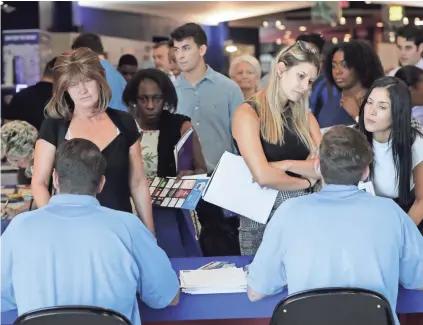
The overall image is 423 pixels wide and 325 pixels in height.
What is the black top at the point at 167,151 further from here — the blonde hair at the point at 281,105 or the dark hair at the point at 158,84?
the blonde hair at the point at 281,105

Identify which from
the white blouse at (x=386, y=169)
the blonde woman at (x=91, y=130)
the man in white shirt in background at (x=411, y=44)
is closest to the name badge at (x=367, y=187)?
the white blouse at (x=386, y=169)

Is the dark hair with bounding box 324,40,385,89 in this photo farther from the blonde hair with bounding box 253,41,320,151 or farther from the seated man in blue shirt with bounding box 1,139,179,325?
the seated man in blue shirt with bounding box 1,139,179,325

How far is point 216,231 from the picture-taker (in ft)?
12.3

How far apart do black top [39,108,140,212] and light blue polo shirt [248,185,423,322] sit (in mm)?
814

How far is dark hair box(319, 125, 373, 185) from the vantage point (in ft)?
7.20

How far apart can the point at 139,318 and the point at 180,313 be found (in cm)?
14

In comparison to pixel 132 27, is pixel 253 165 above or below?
below

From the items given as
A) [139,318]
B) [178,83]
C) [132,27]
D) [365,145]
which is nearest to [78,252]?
[139,318]

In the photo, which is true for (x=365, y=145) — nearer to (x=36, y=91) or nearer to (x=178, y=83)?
(x=178, y=83)

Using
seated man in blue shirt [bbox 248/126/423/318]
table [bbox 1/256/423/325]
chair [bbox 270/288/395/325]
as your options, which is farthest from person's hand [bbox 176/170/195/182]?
chair [bbox 270/288/395/325]

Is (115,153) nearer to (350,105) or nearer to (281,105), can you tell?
(281,105)

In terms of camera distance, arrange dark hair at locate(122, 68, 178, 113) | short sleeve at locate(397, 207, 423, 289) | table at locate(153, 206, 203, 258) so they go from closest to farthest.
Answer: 1. short sleeve at locate(397, 207, 423, 289)
2. table at locate(153, 206, 203, 258)
3. dark hair at locate(122, 68, 178, 113)

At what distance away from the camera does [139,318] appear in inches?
86.4

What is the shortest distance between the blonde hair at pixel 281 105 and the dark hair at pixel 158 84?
26.0 inches
